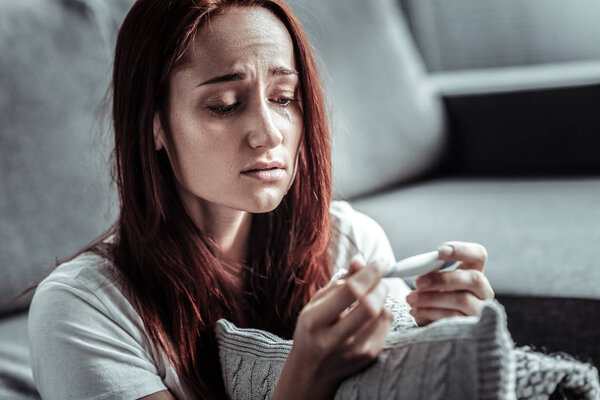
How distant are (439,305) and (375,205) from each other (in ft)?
2.83

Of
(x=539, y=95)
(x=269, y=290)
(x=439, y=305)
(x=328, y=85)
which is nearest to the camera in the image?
(x=439, y=305)

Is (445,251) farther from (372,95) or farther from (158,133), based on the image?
(372,95)

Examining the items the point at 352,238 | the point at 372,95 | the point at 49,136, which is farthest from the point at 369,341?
the point at 372,95

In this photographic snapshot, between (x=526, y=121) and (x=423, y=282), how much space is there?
48.4 inches

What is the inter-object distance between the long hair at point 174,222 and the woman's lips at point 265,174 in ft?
0.37

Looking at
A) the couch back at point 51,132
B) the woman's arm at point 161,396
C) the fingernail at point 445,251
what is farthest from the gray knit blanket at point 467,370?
the couch back at point 51,132

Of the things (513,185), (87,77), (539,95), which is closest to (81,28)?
(87,77)

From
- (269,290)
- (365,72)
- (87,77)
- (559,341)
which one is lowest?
(559,341)

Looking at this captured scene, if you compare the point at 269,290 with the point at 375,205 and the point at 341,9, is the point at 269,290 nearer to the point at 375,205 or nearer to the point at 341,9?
the point at 375,205

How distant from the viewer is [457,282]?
2.21 feet

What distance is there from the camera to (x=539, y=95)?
177 centimetres

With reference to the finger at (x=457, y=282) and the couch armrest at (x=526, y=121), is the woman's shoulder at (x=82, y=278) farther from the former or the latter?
the couch armrest at (x=526, y=121)

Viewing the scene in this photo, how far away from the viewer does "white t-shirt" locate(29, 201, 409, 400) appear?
0.70 meters

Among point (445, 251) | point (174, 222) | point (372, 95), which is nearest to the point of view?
point (445, 251)
